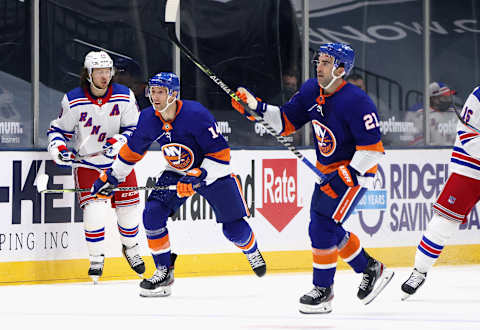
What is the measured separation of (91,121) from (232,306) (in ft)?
5.39

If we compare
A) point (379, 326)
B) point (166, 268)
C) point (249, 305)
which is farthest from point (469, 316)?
point (166, 268)

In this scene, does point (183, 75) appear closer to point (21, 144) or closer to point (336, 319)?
point (21, 144)

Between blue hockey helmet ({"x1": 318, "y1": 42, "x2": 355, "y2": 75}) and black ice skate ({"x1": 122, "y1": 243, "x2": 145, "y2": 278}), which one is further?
black ice skate ({"x1": 122, "y1": 243, "x2": 145, "y2": 278})

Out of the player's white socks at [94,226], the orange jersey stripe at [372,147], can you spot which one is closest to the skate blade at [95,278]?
the player's white socks at [94,226]

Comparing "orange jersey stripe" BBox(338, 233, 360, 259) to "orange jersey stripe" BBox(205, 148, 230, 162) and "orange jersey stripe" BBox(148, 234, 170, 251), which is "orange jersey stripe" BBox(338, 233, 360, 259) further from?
"orange jersey stripe" BBox(148, 234, 170, 251)

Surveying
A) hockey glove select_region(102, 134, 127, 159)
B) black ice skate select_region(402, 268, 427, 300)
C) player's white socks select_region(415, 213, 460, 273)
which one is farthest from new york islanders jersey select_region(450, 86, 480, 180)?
hockey glove select_region(102, 134, 127, 159)

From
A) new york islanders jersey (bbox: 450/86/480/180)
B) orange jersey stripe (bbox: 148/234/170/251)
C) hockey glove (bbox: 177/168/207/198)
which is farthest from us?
orange jersey stripe (bbox: 148/234/170/251)

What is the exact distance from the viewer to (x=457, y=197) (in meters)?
5.41

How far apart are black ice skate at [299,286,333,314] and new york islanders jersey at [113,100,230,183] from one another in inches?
40.1

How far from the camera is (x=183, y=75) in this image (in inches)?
277

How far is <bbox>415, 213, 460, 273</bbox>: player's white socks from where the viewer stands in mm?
5449

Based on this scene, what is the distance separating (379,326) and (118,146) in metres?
2.30

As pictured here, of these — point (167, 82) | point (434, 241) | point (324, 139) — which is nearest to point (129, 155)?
point (167, 82)

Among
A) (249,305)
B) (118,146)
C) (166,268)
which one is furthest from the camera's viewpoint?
(118,146)
